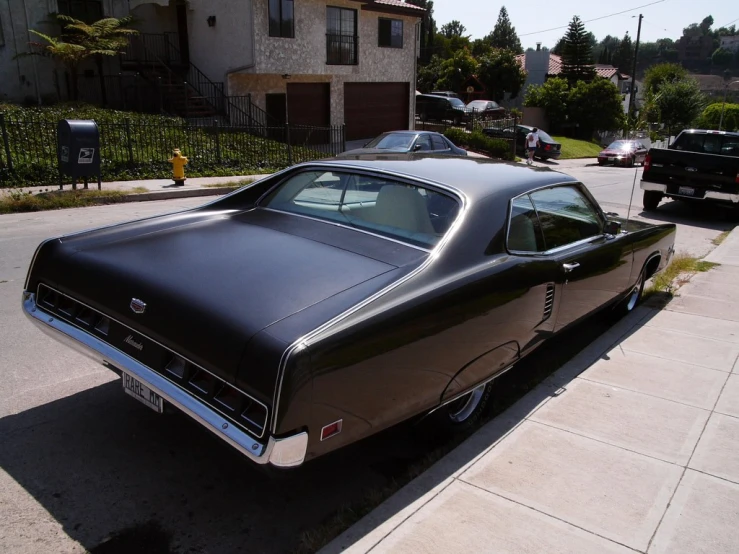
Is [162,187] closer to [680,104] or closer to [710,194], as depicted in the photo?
[710,194]

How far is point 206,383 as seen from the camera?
2.85 meters

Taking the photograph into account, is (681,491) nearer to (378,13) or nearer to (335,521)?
(335,521)

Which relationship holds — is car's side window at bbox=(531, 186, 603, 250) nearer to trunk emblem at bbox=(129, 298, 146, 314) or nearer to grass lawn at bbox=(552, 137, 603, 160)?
trunk emblem at bbox=(129, 298, 146, 314)

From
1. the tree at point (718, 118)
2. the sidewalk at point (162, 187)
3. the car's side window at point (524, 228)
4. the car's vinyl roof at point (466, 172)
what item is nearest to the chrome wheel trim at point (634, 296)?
the car's vinyl roof at point (466, 172)

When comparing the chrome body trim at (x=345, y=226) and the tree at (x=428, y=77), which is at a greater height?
the tree at (x=428, y=77)

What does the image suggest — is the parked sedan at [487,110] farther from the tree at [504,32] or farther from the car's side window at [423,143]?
the tree at [504,32]

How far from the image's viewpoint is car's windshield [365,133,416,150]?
15.1m

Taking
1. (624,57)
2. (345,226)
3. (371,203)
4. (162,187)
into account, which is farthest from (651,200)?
(624,57)

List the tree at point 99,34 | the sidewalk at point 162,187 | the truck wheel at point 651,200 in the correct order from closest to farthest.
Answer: the sidewalk at point 162,187, the truck wheel at point 651,200, the tree at point 99,34

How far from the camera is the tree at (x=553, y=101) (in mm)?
41344

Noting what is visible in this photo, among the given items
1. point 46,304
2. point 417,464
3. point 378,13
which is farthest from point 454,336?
point 378,13

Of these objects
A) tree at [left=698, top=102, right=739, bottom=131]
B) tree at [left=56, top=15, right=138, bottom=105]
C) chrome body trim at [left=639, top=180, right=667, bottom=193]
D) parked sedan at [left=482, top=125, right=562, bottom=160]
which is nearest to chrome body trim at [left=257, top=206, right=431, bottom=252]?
chrome body trim at [left=639, top=180, right=667, bottom=193]

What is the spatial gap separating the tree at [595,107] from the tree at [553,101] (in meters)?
0.44

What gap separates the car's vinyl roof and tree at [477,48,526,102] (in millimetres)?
48620
